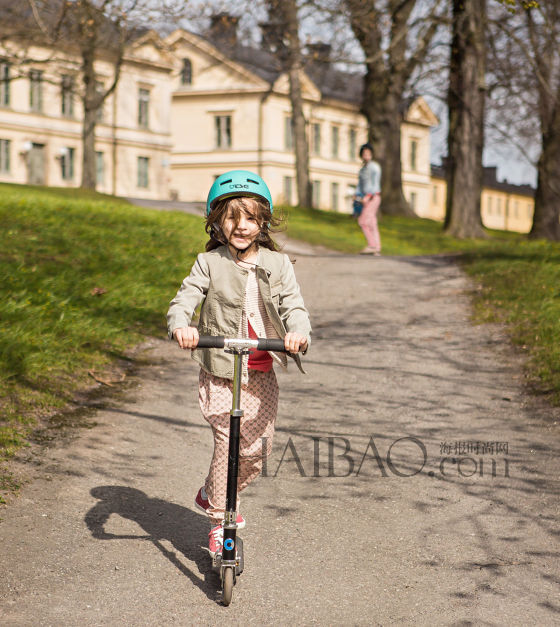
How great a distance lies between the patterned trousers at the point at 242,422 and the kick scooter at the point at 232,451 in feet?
0.82

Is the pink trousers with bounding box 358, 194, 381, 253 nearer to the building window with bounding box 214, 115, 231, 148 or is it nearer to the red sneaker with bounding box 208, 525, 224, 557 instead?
the red sneaker with bounding box 208, 525, 224, 557

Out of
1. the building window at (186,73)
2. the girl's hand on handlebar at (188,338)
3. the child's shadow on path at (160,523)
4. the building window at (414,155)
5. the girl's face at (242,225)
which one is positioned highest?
the building window at (186,73)

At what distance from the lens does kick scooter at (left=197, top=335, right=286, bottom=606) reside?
3.63 metres

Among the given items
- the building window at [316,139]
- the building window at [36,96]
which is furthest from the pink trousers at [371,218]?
the building window at [316,139]

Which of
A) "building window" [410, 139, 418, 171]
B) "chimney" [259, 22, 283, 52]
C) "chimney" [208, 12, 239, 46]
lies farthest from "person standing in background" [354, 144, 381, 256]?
"building window" [410, 139, 418, 171]

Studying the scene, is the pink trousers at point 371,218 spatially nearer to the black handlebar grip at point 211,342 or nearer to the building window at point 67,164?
the black handlebar grip at point 211,342

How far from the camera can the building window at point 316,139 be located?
207 ft

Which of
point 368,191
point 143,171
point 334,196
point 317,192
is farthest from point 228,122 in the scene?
point 368,191

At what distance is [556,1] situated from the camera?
59.3 ft

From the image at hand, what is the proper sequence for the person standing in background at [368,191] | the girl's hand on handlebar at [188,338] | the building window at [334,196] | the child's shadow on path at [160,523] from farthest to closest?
the building window at [334,196] < the person standing in background at [368,191] < the child's shadow on path at [160,523] < the girl's hand on handlebar at [188,338]

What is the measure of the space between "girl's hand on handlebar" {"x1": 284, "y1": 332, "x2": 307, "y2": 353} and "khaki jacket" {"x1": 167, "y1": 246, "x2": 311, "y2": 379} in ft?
0.93

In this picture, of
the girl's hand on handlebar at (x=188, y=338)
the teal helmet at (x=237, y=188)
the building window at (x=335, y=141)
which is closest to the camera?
the girl's hand on handlebar at (x=188, y=338)

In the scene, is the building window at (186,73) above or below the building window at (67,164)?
above

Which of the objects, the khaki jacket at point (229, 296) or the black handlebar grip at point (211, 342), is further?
the khaki jacket at point (229, 296)
